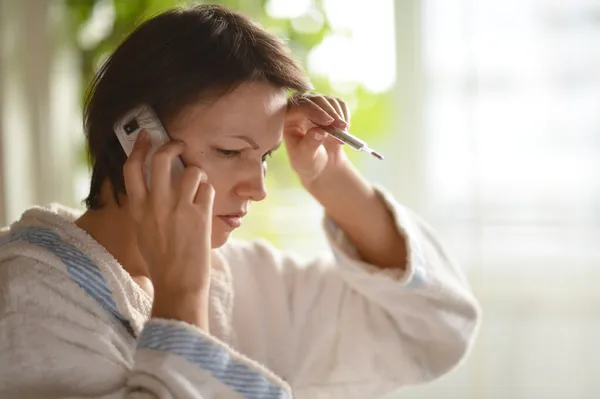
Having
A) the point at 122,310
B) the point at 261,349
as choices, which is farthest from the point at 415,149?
the point at 122,310

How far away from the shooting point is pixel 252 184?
39.9 inches

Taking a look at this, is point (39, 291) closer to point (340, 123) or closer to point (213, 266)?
point (213, 266)

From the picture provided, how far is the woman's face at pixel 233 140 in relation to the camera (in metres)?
0.97

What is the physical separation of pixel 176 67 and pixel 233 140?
113mm

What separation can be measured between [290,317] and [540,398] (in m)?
0.87

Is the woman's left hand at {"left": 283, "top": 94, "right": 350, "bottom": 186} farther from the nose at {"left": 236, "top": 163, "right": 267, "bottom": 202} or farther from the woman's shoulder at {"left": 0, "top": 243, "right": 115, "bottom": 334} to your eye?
the woman's shoulder at {"left": 0, "top": 243, "right": 115, "bottom": 334}

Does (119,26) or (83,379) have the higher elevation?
(119,26)

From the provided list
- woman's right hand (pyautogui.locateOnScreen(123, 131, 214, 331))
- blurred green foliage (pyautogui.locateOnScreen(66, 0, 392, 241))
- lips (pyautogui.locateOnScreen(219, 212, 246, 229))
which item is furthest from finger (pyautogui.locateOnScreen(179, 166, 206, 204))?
blurred green foliage (pyautogui.locateOnScreen(66, 0, 392, 241))

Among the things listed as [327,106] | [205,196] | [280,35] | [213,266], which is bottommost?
[213,266]

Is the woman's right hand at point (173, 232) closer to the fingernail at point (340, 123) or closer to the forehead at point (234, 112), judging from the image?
the forehead at point (234, 112)

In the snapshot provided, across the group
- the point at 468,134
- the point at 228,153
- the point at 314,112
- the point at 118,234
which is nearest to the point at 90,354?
the point at 118,234

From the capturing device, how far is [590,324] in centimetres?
178

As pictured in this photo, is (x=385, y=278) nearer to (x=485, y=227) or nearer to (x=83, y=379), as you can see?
(x=83, y=379)

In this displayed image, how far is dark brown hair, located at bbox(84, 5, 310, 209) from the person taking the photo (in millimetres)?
954
